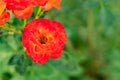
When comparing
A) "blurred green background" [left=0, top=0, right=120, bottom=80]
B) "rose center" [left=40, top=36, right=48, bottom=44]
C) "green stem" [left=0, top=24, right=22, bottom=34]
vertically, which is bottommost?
"blurred green background" [left=0, top=0, right=120, bottom=80]

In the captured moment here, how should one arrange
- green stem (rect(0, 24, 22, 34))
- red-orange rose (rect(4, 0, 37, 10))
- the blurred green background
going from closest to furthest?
1. red-orange rose (rect(4, 0, 37, 10))
2. green stem (rect(0, 24, 22, 34))
3. the blurred green background

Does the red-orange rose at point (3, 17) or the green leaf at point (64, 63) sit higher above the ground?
→ the red-orange rose at point (3, 17)

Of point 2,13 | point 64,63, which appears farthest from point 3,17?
point 64,63

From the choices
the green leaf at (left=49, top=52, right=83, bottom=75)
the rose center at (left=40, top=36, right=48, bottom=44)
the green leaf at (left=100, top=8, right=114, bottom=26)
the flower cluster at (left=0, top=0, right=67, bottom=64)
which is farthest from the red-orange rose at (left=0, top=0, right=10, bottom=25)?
the green leaf at (left=100, top=8, right=114, bottom=26)

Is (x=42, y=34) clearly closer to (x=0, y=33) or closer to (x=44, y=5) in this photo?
(x=44, y=5)

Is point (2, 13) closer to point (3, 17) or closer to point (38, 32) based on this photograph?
point (3, 17)

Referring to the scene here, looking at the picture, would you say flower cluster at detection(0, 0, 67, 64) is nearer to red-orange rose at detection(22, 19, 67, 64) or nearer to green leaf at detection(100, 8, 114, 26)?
red-orange rose at detection(22, 19, 67, 64)

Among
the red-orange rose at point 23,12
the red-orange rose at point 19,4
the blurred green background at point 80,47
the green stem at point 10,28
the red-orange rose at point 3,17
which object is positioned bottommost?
the blurred green background at point 80,47

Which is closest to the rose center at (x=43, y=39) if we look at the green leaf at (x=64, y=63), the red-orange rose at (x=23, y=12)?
the red-orange rose at (x=23, y=12)

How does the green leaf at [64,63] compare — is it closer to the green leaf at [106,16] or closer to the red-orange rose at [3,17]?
the green leaf at [106,16]
